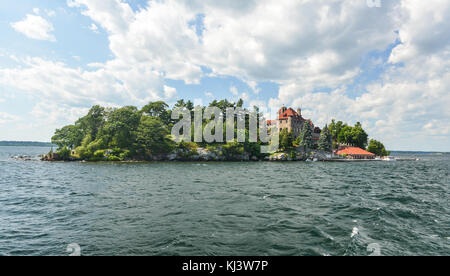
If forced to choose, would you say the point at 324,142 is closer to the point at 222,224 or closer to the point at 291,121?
the point at 291,121

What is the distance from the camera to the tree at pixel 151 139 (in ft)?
244

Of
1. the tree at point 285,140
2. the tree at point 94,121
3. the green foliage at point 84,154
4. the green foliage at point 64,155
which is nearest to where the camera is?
the green foliage at point 84,154

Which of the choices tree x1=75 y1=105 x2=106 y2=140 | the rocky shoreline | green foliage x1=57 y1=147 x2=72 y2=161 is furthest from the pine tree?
green foliage x1=57 y1=147 x2=72 y2=161

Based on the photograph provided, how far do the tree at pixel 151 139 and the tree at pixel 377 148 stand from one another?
114 metres

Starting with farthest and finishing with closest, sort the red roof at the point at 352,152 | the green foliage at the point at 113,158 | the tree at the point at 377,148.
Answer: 1. the tree at the point at 377,148
2. the red roof at the point at 352,152
3. the green foliage at the point at 113,158

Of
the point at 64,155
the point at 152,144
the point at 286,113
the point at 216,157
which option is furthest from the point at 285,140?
the point at 64,155

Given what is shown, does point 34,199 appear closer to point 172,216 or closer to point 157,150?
point 172,216

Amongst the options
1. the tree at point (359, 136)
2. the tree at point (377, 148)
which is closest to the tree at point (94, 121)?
the tree at point (359, 136)

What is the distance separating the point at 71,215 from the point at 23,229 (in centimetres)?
247

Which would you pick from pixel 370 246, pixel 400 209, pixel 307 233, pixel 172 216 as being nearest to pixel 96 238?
pixel 172 216

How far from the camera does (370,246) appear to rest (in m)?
9.54

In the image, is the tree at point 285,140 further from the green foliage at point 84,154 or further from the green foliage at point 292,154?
the green foliage at point 84,154

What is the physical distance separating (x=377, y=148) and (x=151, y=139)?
125 meters

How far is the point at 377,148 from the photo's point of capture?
121812mm
